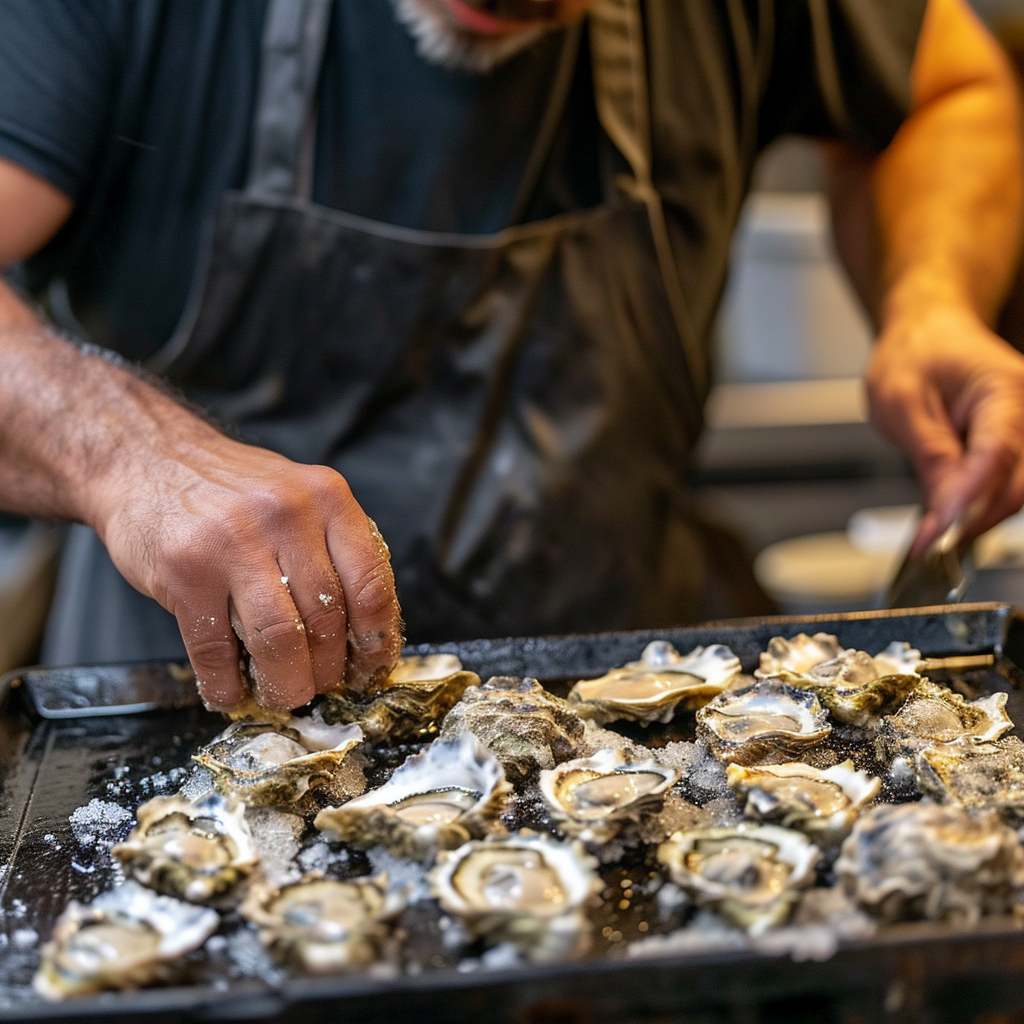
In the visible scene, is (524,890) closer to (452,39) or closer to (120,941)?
(120,941)

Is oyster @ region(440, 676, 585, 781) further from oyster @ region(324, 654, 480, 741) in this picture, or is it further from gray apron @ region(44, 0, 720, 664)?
gray apron @ region(44, 0, 720, 664)

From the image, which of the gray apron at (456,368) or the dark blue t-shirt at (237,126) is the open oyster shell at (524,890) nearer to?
the gray apron at (456,368)

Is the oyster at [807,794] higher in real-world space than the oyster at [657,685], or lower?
higher

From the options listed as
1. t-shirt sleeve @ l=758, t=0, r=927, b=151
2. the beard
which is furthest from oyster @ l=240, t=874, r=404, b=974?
t-shirt sleeve @ l=758, t=0, r=927, b=151

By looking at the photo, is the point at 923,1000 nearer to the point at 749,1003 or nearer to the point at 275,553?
the point at 749,1003

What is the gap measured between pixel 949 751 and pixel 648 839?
30 centimetres

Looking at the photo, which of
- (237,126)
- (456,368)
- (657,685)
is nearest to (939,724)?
(657,685)

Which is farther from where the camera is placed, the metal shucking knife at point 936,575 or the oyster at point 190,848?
the metal shucking knife at point 936,575

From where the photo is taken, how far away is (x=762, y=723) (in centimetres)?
120

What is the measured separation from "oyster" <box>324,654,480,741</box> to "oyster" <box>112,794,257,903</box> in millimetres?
206

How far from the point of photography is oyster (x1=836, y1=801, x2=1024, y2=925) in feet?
2.79

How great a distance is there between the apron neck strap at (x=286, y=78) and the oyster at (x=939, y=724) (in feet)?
3.86

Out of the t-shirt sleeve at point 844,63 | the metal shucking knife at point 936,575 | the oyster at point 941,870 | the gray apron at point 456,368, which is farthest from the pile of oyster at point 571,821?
the t-shirt sleeve at point 844,63

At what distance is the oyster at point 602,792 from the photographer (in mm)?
990
